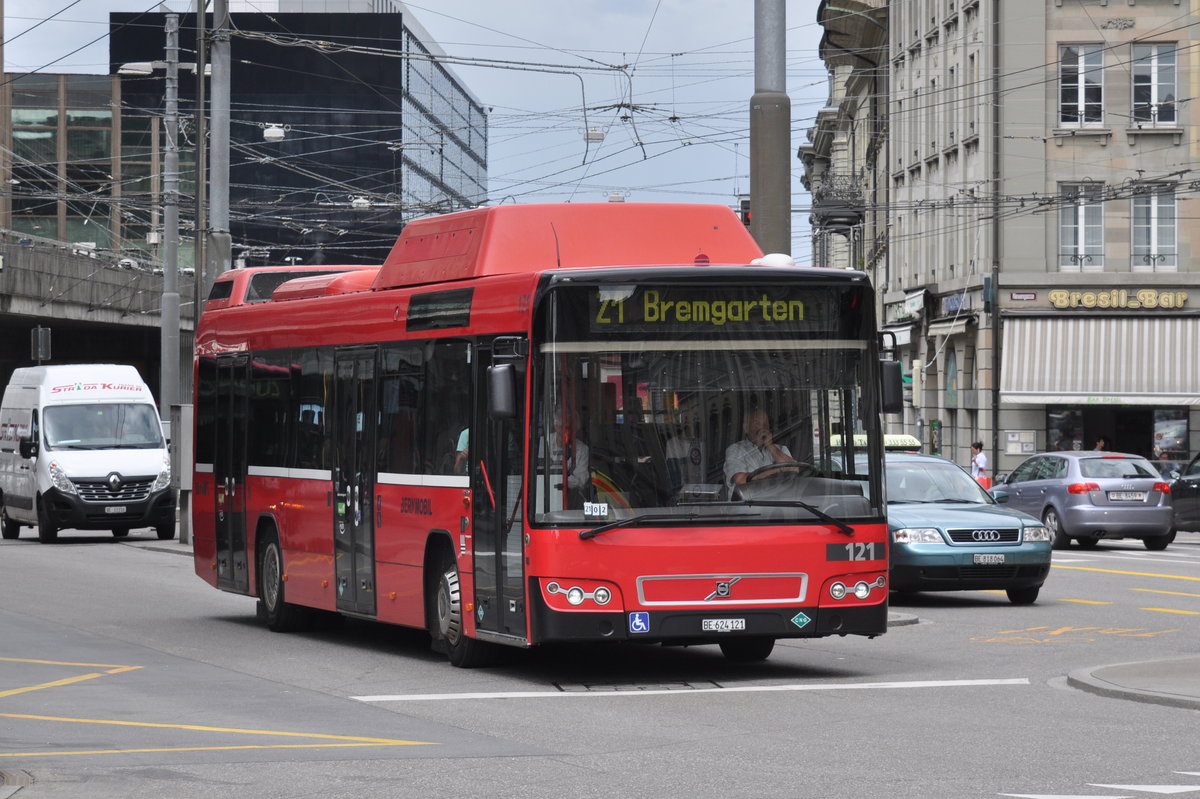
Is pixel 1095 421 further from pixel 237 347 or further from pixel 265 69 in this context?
pixel 265 69

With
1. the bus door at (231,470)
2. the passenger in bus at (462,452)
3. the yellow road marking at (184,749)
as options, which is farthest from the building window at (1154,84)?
the yellow road marking at (184,749)

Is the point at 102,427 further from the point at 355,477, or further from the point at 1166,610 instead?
the point at 1166,610

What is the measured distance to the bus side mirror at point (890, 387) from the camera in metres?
13.4

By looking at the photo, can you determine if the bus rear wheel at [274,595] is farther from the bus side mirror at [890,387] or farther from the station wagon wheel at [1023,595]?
the station wagon wheel at [1023,595]

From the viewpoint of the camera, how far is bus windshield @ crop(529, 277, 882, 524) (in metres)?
13.0

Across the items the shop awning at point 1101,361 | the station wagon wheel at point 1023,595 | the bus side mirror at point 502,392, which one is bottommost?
the station wagon wheel at point 1023,595

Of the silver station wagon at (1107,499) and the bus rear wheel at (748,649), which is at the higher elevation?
the silver station wagon at (1107,499)

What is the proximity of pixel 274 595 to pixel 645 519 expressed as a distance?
570cm

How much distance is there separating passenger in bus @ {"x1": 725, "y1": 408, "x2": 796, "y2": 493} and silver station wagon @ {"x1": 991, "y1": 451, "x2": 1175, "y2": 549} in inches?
715

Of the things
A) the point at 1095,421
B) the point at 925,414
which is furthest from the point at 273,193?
the point at 1095,421

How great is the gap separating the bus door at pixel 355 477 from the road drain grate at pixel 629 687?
8.59 feet

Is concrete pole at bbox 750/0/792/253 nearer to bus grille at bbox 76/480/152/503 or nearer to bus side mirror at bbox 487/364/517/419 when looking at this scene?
bus side mirror at bbox 487/364/517/419

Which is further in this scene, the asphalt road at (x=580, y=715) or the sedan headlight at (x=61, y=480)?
the sedan headlight at (x=61, y=480)

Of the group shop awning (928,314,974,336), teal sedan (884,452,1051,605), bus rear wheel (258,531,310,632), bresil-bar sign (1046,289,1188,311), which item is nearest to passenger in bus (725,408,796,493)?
bus rear wheel (258,531,310,632)
